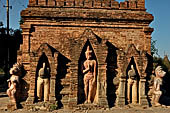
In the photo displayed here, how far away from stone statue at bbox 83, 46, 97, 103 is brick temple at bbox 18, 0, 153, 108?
0.23 meters

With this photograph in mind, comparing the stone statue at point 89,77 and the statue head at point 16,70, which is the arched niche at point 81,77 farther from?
the statue head at point 16,70

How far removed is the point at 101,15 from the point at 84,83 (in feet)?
12.5

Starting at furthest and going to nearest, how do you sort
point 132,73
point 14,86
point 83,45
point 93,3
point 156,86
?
point 93,3, point 156,86, point 132,73, point 83,45, point 14,86

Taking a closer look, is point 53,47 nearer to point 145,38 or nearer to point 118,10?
point 118,10

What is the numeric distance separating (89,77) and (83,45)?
5.48ft

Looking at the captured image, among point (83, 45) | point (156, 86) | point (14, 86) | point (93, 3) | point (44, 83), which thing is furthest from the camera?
point (93, 3)

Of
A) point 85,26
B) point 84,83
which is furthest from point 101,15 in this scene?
point 84,83

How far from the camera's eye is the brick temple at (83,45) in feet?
27.6

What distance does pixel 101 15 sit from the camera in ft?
29.7

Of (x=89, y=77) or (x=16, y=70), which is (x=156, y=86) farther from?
(x=16, y=70)

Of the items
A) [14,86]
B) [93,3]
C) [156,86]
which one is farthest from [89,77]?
[93,3]

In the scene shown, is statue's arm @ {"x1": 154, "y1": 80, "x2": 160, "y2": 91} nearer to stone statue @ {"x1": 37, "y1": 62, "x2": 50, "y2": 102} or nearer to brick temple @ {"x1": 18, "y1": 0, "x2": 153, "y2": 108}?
brick temple @ {"x1": 18, "y1": 0, "x2": 153, "y2": 108}

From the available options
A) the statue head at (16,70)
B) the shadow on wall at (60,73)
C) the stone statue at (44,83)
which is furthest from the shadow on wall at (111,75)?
the statue head at (16,70)

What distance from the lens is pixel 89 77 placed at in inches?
332
